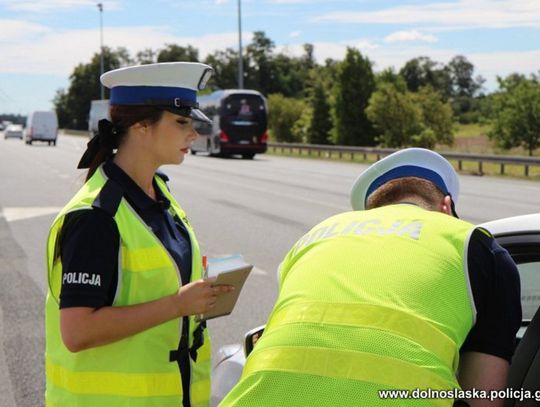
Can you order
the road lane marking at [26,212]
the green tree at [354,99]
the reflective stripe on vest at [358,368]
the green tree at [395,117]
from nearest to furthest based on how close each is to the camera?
the reflective stripe on vest at [358,368], the road lane marking at [26,212], the green tree at [395,117], the green tree at [354,99]

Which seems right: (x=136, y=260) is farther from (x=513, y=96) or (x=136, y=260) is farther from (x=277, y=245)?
(x=513, y=96)

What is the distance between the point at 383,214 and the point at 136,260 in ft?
2.43

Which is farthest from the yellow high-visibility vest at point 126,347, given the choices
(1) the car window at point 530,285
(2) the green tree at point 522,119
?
(2) the green tree at point 522,119

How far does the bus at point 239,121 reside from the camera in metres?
41.2

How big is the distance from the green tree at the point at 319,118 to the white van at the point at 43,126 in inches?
742

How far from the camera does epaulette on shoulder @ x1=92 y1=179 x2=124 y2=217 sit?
2.73 meters

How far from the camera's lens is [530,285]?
3.55 m

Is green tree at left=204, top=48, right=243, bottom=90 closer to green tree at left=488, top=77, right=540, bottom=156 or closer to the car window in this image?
green tree at left=488, top=77, right=540, bottom=156

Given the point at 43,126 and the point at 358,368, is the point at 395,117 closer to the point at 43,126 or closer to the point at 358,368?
the point at 43,126

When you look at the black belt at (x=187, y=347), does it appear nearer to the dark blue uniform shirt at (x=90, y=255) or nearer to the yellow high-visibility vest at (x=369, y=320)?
the dark blue uniform shirt at (x=90, y=255)

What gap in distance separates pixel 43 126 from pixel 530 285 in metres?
66.0

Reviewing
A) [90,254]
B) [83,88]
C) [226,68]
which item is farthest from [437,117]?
[83,88]

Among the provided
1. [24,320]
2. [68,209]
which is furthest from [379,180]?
[24,320]

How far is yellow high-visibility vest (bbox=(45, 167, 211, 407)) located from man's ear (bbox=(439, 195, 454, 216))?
0.81m
